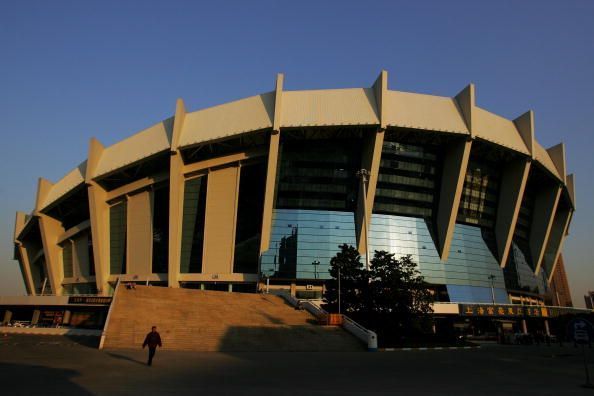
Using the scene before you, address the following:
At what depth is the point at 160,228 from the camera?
5325 centimetres

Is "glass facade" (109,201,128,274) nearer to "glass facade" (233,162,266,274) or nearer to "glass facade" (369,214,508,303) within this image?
"glass facade" (233,162,266,274)

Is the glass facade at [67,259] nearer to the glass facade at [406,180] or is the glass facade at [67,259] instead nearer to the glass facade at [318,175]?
the glass facade at [318,175]

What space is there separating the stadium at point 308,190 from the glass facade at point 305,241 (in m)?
0.14

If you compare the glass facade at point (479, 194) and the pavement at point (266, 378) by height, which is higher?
the glass facade at point (479, 194)

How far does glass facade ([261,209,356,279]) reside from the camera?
49469 millimetres

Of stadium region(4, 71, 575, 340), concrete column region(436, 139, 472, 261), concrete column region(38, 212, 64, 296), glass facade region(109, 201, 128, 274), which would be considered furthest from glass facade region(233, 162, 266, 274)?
concrete column region(38, 212, 64, 296)

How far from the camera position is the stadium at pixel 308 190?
4762 centimetres

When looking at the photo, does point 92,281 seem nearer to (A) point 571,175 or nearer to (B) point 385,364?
(B) point 385,364

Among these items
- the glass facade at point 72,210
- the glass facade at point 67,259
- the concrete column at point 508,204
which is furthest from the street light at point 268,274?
the glass facade at point 67,259

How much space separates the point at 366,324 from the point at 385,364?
1295 cm

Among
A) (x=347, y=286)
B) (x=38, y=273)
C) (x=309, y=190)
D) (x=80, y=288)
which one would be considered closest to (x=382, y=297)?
(x=347, y=286)

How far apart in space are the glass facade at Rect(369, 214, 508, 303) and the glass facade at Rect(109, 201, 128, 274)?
109 feet

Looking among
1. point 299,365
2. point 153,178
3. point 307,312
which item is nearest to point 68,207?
point 153,178

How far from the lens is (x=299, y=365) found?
1418cm
